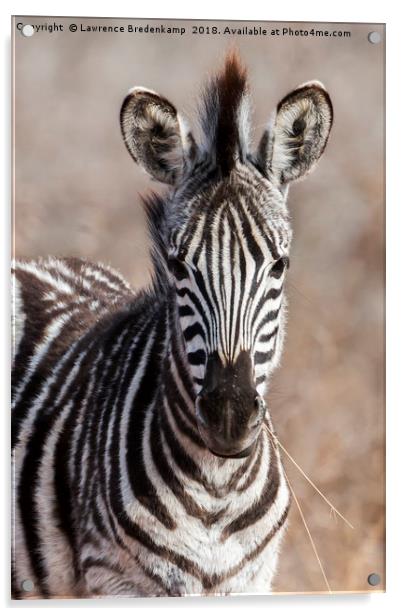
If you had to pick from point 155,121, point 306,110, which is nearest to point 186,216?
point 155,121

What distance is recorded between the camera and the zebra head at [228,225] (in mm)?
2727

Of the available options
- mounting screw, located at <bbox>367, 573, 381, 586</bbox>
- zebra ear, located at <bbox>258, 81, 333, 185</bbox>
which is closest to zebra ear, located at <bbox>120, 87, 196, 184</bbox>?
zebra ear, located at <bbox>258, 81, 333, 185</bbox>

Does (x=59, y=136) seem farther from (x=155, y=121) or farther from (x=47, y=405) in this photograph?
(x=47, y=405)

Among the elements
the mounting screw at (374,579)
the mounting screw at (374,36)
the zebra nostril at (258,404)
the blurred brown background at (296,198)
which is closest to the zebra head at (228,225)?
the zebra nostril at (258,404)

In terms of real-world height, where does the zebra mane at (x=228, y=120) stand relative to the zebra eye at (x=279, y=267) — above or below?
above

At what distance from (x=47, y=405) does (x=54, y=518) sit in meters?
0.41

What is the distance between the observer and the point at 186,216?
2.92m

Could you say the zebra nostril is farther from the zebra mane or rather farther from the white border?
the white border

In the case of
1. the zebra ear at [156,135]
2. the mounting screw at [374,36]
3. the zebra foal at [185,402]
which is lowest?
the zebra foal at [185,402]

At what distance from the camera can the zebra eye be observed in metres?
2.86

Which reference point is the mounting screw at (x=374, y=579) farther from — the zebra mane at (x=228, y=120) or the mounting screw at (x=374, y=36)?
the mounting screw at (x=374, y=36)

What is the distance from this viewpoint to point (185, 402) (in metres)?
3.02

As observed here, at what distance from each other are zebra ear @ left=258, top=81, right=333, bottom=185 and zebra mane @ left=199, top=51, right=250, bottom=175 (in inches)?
3.2
